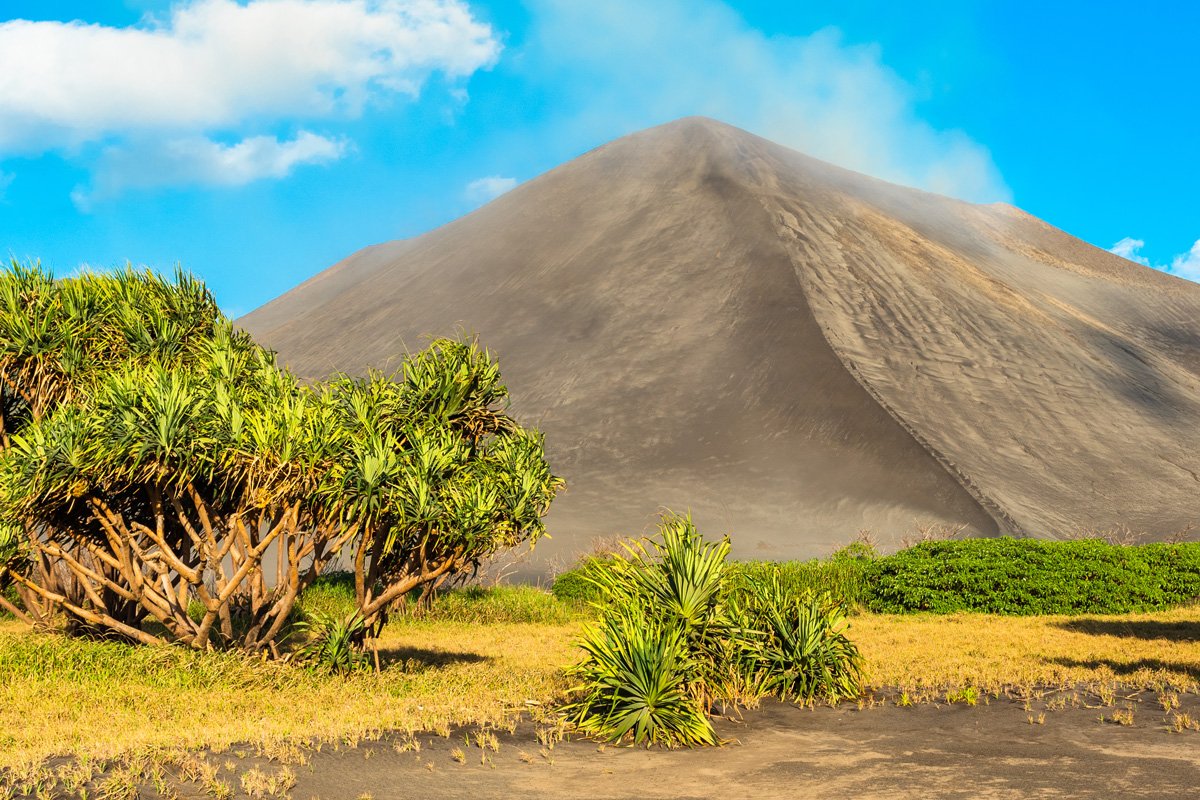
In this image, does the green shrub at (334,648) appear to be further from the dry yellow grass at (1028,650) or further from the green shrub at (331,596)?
the green shrub at (331,596)

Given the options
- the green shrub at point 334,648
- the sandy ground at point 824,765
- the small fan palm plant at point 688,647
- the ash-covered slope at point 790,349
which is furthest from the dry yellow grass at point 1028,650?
the ash-covered slope at point 790,349

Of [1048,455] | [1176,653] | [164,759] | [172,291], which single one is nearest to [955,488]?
[1048,455]

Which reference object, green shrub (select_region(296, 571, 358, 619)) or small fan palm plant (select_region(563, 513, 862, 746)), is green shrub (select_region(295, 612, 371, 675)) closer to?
small fan palm plant (select_region(563, 513, 862, 746))

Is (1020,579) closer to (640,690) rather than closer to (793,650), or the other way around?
(793,650)

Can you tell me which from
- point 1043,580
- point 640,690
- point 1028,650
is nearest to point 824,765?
point 640,690

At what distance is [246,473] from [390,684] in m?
3.58

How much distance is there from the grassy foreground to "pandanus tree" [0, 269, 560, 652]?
1.10 meters

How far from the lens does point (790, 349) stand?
80.1m

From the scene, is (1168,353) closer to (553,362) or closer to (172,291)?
(553,362)

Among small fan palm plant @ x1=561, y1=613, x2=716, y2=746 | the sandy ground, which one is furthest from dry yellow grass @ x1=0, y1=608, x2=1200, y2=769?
the sandy ground

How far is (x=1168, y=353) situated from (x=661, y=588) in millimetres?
102145

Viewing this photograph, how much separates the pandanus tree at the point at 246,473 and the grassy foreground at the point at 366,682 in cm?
110

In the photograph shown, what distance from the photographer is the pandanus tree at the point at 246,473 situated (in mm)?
13867

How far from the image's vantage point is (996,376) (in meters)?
78.6
